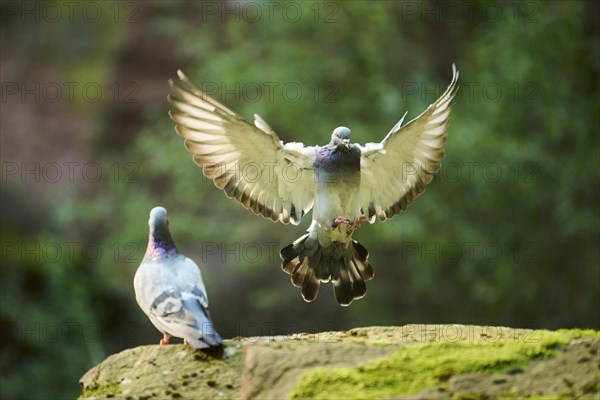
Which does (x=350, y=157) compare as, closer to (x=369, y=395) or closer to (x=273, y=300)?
(x=369, y=395)

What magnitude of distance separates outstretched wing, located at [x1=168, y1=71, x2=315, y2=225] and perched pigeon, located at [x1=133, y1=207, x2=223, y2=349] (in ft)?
2.53

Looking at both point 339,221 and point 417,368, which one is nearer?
point 417,368

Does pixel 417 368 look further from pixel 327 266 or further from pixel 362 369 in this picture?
pixel 327 266

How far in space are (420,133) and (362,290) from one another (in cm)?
114

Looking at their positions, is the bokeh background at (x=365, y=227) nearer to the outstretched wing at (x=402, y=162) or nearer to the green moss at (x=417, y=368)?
the outstretched wing at (x=402, y=162)

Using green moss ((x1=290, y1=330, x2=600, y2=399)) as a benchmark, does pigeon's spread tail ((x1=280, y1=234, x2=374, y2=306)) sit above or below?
above

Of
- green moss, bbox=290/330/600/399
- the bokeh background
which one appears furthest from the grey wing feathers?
the bokeh background

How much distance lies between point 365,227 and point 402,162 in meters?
5.21

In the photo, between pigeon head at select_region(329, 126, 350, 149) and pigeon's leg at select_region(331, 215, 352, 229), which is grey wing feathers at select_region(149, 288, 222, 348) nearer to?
pigeon's leg at select_region(331, 215, 352, 229)

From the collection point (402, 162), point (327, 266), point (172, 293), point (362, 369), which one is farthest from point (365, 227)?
point (362, 369)

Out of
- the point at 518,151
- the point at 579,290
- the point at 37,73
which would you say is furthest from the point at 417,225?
the point at 37,73

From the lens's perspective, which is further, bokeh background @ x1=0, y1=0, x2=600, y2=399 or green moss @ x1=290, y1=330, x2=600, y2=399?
bokeh background @ x1=0, y1=0, x2=600, y2=399

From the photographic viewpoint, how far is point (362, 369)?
15.4 ft

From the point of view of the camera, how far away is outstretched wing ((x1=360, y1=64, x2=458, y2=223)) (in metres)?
6.03
